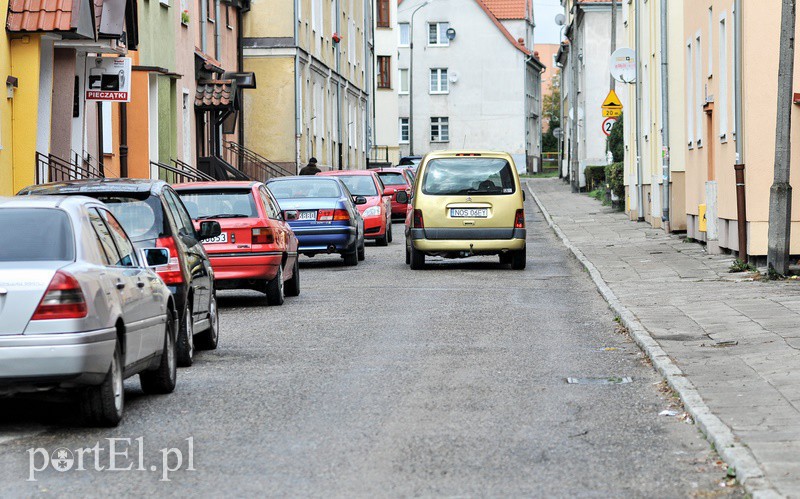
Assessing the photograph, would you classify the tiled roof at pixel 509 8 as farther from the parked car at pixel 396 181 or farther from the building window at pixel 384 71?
the parked car at pixel 396 181

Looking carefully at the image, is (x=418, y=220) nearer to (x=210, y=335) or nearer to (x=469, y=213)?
(x=469, y=213)

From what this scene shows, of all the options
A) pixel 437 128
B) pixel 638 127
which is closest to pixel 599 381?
pixel 638 127

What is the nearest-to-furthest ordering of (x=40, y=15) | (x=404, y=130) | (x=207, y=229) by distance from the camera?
(x=207, y=229)
(x=40, y=15)
(x=404, y=130)

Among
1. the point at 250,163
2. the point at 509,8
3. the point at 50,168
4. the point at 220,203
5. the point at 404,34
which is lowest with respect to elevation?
the point at 220,203

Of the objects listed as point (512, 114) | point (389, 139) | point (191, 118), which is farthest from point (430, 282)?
point (512, 114)

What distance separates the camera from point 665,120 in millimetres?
30578

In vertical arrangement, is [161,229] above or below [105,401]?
above

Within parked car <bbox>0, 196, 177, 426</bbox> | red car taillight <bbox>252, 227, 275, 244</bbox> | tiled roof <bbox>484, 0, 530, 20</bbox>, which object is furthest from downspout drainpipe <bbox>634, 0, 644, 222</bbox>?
tiled roof <bbox>484, 0, 530, 20</bbox>

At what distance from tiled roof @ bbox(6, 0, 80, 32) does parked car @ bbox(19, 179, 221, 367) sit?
1024 cm

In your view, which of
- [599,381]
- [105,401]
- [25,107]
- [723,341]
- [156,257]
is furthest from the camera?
[25,107]

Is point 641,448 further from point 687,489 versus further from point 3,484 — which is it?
point 3,484

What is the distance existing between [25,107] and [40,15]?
153cm

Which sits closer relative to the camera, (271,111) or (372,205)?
(372,205)

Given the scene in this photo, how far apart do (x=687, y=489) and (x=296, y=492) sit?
183 cm
